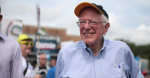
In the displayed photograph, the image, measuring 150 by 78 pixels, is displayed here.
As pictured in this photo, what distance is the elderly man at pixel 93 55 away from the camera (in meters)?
1.84

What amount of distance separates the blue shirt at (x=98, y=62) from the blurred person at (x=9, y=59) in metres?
0.56

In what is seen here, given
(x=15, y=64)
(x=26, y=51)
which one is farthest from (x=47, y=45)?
(x=15, y=64)

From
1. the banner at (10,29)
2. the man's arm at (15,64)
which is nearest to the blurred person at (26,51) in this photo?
the man's arm at (15,64)

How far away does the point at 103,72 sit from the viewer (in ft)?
5.95

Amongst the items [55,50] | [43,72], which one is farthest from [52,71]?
[55,50]

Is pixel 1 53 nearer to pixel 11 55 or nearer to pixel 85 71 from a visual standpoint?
pixel 11 55

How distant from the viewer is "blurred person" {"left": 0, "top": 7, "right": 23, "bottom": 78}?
72.1 inches

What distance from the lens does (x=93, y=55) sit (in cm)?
194

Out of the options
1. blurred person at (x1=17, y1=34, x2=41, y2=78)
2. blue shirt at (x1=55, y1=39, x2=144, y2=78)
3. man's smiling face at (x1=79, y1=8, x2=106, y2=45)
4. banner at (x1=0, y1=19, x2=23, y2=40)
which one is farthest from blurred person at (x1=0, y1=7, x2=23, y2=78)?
banner at (x1=0, y1=19, x2=23, y2=40)

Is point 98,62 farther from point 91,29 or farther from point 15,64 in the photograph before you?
point 15,64

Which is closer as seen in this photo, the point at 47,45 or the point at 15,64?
the point at 15,64

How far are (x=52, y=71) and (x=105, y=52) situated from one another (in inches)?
114

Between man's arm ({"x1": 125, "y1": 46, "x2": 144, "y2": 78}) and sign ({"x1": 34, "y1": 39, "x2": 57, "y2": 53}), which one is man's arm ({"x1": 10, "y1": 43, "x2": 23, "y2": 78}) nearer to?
man's arm ({"x1": 125, "y1": 46, "x2": 144, "y2": 78})

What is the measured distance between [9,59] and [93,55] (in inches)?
43.9
